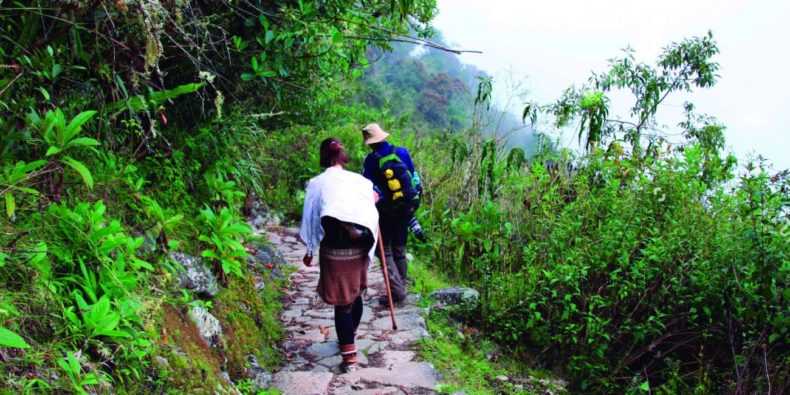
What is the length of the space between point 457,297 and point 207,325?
2936 mm

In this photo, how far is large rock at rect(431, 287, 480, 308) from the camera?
592 centimetres

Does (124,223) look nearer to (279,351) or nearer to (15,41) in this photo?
(15,41)

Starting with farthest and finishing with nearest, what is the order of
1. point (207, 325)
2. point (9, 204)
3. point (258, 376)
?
1. point (258, 376)
2. point (207, 325)
3. point (9, 204)

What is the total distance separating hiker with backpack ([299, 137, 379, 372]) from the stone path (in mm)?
251

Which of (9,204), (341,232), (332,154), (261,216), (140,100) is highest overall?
(140,100)

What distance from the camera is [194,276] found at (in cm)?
400

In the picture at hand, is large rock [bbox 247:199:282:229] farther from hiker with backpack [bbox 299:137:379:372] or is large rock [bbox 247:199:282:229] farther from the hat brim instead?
hiker with backpack [bbox 299:137:379:372]

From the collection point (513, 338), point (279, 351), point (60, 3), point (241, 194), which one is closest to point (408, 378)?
point (279, 351)

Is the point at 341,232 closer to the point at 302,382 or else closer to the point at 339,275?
the point at 339,275

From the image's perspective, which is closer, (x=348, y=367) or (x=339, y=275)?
(x=339, y=275)

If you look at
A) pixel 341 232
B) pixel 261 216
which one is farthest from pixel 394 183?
pixel 261 216

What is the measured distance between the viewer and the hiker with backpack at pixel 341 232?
426 cm

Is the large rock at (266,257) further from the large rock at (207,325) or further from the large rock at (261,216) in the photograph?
the large rock at (207,325)

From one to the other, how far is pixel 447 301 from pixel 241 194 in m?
2.62
